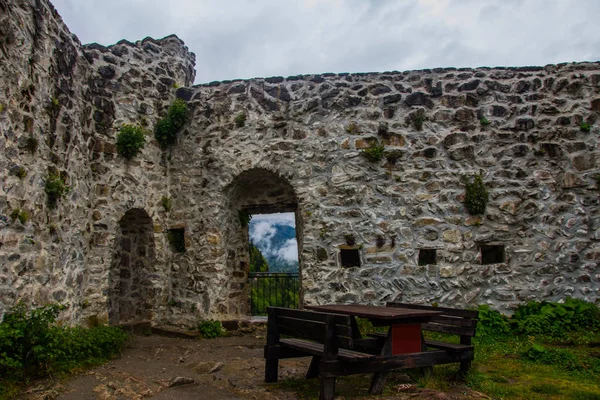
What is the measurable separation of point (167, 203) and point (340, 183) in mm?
2956

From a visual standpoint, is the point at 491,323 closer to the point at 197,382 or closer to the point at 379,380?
the point at 379,380

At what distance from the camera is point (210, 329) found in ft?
26.0

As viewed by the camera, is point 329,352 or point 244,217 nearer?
point 329,352

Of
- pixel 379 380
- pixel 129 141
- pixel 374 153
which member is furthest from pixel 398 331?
pixel 129 141

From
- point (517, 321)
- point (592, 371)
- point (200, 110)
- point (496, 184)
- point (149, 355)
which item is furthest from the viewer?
point (200, 110)

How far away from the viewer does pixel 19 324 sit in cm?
491

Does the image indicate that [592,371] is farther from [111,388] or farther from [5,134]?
[5,134]

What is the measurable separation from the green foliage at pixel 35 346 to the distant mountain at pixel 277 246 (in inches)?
387

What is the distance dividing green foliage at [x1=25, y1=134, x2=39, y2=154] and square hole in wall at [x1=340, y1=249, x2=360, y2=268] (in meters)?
4.50

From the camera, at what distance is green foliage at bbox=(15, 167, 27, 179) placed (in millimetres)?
5383

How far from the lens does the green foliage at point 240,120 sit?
841cm

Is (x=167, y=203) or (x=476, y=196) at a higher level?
(x=167, y=203)

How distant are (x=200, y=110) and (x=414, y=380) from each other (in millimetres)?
5792

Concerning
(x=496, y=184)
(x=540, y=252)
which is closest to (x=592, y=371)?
(x=540, y=252)
